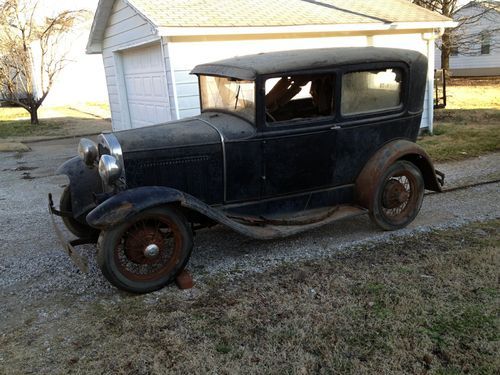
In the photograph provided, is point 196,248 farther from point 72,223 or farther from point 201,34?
point 201,34

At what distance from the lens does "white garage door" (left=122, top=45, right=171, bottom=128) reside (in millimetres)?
8773

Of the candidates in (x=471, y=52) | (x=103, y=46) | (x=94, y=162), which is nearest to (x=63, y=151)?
(x=103, y=46)

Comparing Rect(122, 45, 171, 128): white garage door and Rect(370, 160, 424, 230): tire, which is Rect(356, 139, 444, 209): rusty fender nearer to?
Rect(370, 160, 424, 230): tire

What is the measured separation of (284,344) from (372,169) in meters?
2.26

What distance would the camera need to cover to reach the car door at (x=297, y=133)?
4246 millimetres

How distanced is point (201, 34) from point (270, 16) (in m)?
1.77

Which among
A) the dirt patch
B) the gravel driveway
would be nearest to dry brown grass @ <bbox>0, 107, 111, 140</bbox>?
the dirt patch

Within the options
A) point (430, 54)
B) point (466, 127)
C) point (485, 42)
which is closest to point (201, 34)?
point (430, 54)

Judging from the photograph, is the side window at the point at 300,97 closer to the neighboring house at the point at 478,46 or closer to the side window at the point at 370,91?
the side window at the point at 370,91

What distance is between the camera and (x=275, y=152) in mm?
4258

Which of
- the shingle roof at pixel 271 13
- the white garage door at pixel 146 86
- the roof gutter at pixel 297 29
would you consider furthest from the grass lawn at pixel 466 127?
the white garage door at pixel 146 86

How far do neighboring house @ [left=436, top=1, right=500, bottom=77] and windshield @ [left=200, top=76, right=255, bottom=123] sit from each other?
20206mm

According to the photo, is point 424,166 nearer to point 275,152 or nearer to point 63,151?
point 275,152

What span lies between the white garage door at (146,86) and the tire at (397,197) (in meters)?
5.02
